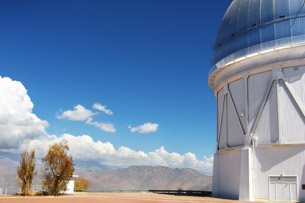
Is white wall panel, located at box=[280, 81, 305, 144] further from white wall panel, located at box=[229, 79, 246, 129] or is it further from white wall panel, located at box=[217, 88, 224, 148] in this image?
white wall panel, located at box=[217, 88, 224, 148]

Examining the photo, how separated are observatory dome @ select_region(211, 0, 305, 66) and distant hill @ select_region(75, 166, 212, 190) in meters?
92.7

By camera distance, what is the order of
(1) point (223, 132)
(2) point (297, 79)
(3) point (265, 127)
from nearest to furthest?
(2) point (297, 79) < (3) point (265, 127) < (1) point (223, 132)

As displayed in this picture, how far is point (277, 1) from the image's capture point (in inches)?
1080

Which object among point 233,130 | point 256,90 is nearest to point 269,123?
point 256,90

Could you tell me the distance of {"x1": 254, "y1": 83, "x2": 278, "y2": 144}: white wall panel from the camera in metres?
25.5

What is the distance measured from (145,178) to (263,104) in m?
119

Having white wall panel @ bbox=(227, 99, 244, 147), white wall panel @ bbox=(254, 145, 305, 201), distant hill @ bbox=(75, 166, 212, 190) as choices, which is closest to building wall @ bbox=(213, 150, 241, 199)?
white wall panel @ bbox=(227, 99, 244, 147)

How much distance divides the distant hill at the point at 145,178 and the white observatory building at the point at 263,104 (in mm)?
91420

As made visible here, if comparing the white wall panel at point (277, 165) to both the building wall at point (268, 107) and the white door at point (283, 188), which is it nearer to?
the white door at point (283, 188)

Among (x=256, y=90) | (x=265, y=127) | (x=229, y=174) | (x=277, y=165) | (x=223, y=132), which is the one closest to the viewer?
(x=277, y=165)

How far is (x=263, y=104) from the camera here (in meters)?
26.4

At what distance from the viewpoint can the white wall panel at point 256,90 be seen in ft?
87.5

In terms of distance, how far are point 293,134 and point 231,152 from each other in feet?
20.2

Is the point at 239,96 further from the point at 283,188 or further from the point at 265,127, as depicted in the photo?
the point at 283,188
